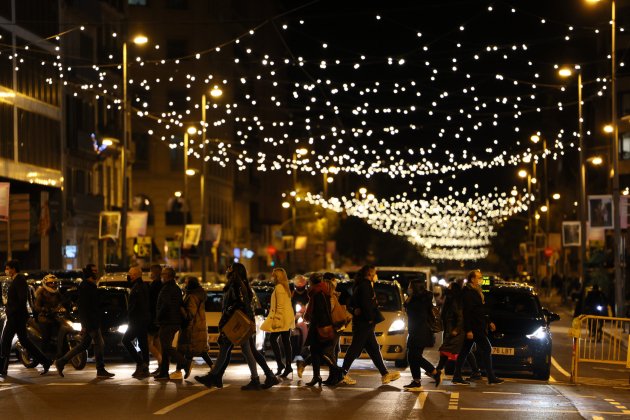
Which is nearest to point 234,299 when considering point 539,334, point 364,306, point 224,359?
point 224,359

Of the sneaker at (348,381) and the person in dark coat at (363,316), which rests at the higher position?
the person in dark coat at (363,316)

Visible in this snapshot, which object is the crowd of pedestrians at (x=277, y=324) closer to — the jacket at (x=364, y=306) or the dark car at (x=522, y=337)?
the jacket at (x=364, y=306)

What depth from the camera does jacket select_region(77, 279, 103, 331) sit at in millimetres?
20531

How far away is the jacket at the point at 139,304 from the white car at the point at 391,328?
14.4 ft

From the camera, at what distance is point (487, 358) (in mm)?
20000

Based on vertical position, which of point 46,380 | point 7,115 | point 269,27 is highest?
point 269,27

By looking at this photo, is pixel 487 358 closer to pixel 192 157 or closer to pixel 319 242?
pixel 192 157

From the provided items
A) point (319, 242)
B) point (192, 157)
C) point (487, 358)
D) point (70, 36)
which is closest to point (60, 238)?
point (70, 36)


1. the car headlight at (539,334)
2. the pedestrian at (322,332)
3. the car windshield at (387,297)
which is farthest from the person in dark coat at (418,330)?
the car windshield at (387,297)

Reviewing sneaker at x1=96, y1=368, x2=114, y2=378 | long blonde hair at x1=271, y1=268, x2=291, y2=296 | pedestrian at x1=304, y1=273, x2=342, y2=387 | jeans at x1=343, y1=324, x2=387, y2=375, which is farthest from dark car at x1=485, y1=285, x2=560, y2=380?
sneaker at x1=96, y1=368, x2=114, y2=378

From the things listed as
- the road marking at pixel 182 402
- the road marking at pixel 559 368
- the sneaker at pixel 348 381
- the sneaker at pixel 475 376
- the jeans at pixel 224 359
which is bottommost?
the road marking at pixel 559 368

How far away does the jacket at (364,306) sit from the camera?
19031mm

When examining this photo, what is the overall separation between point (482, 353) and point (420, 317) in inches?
59.0

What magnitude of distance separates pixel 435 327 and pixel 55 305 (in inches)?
278
